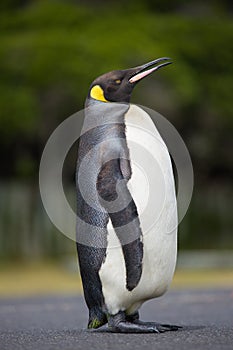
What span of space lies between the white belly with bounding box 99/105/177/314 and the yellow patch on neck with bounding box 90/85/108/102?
0.91 feet

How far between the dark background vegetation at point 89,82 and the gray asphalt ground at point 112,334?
5.19 m

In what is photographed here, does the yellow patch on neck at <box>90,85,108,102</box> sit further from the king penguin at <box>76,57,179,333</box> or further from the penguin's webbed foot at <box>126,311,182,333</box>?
the penguin's webbed foot at <box>126,311,182,333</box>

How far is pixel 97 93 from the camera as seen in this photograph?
5688mm

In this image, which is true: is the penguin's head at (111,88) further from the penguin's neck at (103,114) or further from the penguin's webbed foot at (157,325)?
the penguin's webbed foot at (157,325)

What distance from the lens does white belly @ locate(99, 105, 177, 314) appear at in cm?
536

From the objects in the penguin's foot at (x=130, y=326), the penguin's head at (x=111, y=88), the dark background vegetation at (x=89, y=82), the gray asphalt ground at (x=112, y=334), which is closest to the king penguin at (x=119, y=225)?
the penguin's foot at (x=130, y=326)

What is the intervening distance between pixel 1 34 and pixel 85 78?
2.47m

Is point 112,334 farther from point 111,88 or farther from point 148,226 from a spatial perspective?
point 111,88

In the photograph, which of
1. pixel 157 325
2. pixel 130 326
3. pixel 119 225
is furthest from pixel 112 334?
pixel 119 225

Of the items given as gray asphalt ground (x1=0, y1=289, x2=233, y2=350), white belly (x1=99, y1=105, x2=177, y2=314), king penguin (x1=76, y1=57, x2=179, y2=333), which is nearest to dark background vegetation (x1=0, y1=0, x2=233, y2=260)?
gray asphalt ground (x1=0, y1=289, x2=233, y2=350)

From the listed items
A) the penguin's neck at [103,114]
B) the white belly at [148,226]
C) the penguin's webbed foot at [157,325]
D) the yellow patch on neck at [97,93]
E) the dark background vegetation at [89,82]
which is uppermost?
the yellow patch on neck at [97,93]

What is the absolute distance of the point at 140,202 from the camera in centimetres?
539

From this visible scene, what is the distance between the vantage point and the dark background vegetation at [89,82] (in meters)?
15.7

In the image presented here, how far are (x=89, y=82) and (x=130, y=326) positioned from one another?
34.2 ft
